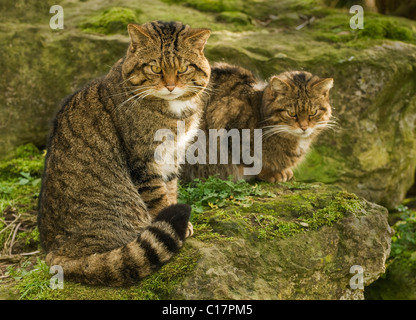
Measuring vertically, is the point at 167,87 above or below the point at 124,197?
above

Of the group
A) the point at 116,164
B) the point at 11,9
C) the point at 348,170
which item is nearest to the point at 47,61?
the point at 11,9

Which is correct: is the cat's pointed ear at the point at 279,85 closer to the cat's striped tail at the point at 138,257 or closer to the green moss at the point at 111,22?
the cat's striped tail at the point at 138,257

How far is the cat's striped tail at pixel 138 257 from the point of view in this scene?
3291mm

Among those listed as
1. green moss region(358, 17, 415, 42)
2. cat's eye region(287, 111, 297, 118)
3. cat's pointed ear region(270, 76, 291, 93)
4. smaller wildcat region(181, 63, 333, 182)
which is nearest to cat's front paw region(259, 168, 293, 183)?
smaller wildcat region(181, 63, 333, 182)

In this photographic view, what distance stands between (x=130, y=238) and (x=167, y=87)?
1.25m

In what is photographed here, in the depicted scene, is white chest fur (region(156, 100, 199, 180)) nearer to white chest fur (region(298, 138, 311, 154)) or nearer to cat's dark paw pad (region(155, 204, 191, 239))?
cat's dark paw pad (region(155, 204, 191, 239))

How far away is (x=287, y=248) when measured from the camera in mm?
3824

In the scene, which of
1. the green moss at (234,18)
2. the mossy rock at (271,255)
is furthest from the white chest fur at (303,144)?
the green moss at (234,18)

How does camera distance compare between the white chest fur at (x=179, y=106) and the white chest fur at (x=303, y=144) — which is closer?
the white chest fur at (x=179, y=106)

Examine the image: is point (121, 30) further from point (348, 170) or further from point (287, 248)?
point (287, 248)

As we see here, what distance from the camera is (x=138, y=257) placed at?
327 cm

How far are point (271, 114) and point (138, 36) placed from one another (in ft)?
6.26
